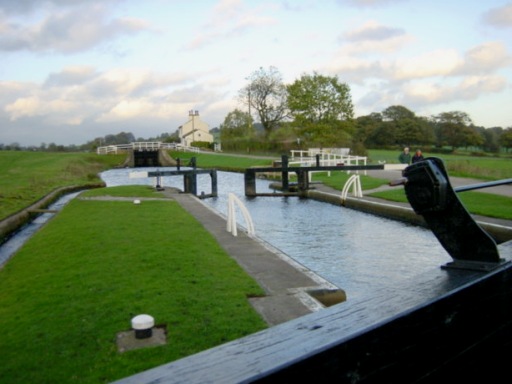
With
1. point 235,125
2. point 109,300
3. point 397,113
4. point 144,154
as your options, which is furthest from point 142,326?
point 397,113

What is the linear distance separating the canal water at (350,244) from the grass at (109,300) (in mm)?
1948

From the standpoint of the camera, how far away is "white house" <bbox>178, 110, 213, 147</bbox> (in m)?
104

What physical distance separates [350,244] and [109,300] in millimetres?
7856

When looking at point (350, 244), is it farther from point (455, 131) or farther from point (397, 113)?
point (397, 113)

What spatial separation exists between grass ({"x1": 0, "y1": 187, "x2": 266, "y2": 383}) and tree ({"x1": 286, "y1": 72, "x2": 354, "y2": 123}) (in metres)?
45.9

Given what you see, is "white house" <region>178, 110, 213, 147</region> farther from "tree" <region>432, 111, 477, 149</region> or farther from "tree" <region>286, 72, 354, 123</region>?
"tree" <region>286, 72, 354, 123</region>

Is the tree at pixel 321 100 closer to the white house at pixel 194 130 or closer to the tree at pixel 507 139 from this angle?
the tree at pixel 507 139

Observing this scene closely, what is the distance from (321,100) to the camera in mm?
56031

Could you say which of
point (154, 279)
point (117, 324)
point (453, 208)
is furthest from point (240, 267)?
point (453, 208)

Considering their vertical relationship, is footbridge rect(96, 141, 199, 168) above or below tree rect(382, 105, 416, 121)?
below

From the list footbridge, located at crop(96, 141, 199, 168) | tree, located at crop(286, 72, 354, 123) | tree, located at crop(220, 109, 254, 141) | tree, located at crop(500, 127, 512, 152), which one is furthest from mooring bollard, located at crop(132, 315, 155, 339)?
tree, located at crop(500, 127, 512, 152)

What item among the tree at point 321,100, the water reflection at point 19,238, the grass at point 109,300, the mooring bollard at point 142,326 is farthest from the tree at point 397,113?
the mooring bollard at point 142,326

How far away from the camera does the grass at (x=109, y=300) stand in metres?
4.77

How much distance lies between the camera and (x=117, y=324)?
18.5ft
